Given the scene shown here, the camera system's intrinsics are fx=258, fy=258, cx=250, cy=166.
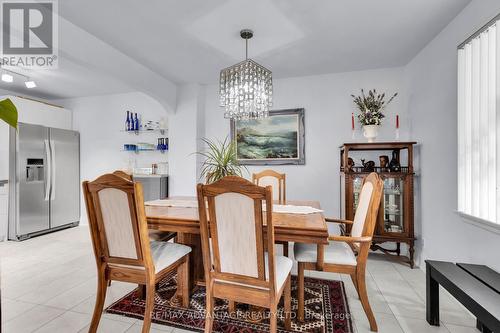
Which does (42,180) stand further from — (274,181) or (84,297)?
(274,181)

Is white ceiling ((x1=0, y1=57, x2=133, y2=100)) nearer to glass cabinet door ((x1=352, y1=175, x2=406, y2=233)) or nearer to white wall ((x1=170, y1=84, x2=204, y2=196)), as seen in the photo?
white wall ((x1=170, y1=84, x2=204, y2=196))

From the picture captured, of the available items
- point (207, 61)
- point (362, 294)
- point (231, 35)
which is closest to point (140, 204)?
point (362, 294)

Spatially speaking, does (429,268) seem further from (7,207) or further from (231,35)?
(7,207)

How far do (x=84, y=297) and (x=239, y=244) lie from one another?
171 centimetres

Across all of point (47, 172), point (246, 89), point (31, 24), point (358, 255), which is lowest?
point (358, 255)

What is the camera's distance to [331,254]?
1.86 m

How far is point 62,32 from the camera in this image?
2.31 m

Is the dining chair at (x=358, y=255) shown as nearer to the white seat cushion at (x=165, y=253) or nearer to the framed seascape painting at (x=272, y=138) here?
the white seat cushion at (x=165, y=253)

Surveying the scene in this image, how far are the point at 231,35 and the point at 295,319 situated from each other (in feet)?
8.42

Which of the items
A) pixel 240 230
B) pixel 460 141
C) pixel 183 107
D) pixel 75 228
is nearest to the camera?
pixel 240 230

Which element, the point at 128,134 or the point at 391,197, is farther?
the point at 128,134

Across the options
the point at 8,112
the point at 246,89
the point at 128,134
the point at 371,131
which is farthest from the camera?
the point at 128,134

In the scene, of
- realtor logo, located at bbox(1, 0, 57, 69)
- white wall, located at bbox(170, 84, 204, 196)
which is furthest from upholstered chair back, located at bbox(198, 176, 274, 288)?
white wall, located at bbox(170, 84, 204, 196)

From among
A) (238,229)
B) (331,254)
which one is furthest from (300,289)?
(238,229)
